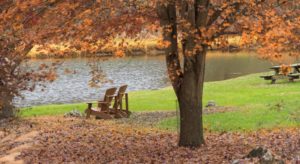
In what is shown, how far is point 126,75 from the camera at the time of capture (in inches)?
1617

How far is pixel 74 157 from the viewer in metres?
11.5

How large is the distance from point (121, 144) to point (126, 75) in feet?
93.2

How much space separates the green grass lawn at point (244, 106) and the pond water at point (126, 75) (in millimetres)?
4028

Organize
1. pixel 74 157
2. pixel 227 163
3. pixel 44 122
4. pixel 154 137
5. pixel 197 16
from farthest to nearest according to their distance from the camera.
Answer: pixel 44 122, pixel 154 137, pixel 74 157, pixel 197 16, pixel 227 163

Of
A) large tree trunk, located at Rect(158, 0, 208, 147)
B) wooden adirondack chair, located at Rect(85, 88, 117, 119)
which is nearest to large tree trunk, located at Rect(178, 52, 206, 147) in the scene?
large tree trunk, located at Rect(158, 0, 208, 147)

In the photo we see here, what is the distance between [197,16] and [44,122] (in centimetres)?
852

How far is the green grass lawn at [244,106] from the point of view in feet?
49.2

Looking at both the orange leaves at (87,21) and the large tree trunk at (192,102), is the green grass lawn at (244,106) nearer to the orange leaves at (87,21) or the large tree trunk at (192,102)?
the large tree trunk at (192,102)

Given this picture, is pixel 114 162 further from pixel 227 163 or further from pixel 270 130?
pixel 270 130

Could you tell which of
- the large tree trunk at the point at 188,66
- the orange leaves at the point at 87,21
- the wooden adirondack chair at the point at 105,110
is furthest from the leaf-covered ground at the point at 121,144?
the orange leaves at the point at 87,21

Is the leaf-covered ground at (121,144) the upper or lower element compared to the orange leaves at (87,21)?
lower

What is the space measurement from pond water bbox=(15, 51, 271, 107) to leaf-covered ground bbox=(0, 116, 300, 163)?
900 centimetres

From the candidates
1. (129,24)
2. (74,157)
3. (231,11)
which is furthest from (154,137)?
(231,11)

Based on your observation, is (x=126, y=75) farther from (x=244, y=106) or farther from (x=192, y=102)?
(x=192, y=102)
